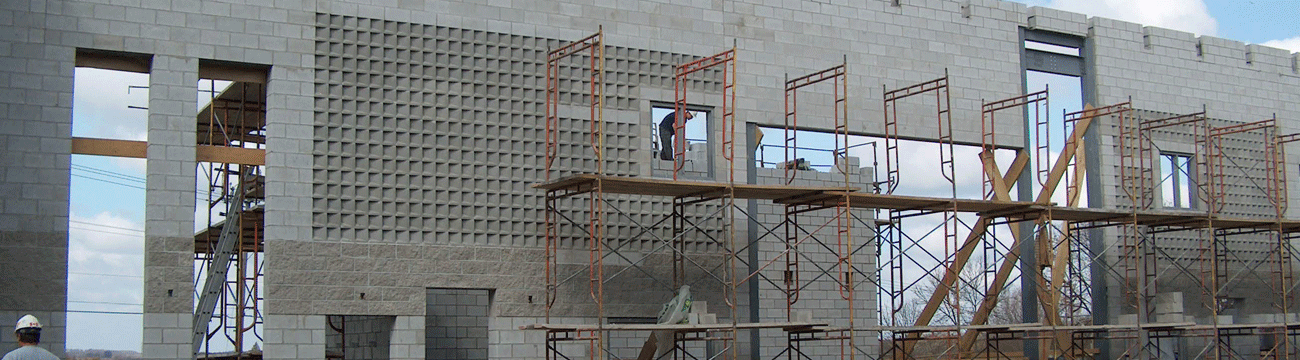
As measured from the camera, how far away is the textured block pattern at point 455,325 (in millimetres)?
24500

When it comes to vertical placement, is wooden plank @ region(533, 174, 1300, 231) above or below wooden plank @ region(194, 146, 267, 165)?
below

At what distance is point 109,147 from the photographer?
61.7 ft

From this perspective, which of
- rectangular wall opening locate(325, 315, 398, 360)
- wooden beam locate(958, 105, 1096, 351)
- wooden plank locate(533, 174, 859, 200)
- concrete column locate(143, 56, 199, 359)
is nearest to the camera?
concrete column locate(143, 56, 199, 359)

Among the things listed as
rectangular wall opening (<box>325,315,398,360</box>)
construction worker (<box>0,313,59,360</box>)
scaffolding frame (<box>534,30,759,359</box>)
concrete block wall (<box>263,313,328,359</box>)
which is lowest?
rectangular wall opening (<box>325,315,398,360</box>)

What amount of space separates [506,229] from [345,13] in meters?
4.00

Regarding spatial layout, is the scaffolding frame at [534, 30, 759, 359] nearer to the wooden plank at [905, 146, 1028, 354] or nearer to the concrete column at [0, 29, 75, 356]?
the wooden plank at [905, 146, 1028, 354]

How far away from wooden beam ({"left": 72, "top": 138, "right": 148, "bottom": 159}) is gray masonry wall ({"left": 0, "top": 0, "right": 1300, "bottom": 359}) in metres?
0.32

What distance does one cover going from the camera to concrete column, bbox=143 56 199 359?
1847 cm

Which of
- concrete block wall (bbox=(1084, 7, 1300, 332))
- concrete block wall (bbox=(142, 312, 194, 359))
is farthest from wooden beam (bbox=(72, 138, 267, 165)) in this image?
concrete block wall (bbox=(1084, 7, 1300, 332))

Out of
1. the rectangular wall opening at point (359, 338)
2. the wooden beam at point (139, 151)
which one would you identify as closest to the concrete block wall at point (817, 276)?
the rectangular wall opening at point (359, 338)

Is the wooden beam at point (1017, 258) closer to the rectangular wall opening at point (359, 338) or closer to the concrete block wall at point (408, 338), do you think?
the concrete block wall at point (408, 338)

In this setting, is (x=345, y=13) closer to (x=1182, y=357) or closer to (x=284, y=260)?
(x=284, y=260)

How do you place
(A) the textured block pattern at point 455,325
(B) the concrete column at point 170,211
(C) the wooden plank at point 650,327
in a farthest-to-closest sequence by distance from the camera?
(A) the textured block pattern at point 455,325 → (C) the wooden plank at point 650,327 → (B) the concrete column at point 170,211

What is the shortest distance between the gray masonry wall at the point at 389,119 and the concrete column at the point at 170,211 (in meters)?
0.03
